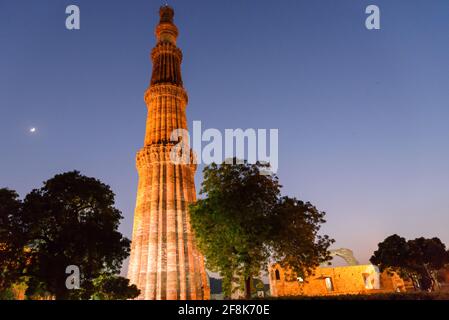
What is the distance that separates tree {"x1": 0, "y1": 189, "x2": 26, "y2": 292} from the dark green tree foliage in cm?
4689

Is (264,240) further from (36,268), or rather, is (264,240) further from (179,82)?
(179,82)

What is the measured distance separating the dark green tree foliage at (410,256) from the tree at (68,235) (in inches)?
1589

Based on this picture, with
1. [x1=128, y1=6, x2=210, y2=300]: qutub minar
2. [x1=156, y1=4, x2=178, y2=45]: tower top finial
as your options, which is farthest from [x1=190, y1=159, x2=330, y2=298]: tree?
[x1=156, y1=4, x2=178, y2=45]: tower top finial

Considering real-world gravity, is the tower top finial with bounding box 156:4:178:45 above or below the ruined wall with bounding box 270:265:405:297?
above

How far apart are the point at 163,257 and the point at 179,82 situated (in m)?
25.4

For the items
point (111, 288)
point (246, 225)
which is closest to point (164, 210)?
point (111, 288)

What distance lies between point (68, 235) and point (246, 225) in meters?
12.4

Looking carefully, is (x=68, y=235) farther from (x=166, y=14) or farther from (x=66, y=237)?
(x=166, y=14)

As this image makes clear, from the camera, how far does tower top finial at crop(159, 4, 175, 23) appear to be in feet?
192

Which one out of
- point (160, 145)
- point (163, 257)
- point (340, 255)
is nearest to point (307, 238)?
point (163, 257)

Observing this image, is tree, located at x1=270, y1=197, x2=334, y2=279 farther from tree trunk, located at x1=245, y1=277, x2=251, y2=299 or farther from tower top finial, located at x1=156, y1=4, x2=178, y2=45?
tower top finial, located at x1=156, y1=4, x2=178, y2=45

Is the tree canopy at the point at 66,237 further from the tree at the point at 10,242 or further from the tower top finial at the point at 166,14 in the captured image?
the tower top finial at the point at 166,14

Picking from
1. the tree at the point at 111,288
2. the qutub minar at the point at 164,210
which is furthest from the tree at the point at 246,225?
the qutub minar at the point at 164,210

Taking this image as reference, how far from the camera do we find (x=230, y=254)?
28359mm
